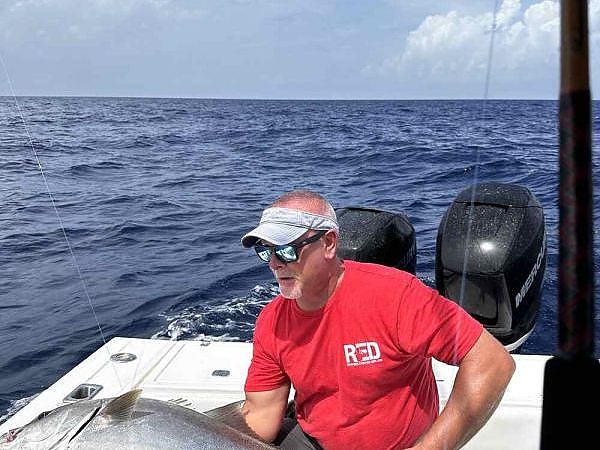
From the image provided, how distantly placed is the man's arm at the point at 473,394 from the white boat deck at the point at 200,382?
822 millimetres

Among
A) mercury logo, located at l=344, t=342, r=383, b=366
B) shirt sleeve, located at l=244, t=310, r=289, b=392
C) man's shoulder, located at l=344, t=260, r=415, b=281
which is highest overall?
man's shoulder, located at l=344, t=260, r=415, b=281

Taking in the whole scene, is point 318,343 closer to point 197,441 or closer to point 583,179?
point 197,441

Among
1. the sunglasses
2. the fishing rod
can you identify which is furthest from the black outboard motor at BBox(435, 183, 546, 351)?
the fishing rod

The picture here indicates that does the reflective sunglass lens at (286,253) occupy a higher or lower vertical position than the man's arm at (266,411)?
higher

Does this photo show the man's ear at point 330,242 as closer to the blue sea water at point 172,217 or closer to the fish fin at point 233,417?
the blue sea water at point 172,217

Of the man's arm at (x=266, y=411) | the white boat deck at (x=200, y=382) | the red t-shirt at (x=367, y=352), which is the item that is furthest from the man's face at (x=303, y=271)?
the white boat deck at (x=200, y=382)

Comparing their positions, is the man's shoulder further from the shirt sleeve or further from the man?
the shirt sleeve

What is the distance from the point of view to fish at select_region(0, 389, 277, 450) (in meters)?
2.46

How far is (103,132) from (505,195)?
2913 centimetres

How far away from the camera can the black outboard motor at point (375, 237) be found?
4.60 metres

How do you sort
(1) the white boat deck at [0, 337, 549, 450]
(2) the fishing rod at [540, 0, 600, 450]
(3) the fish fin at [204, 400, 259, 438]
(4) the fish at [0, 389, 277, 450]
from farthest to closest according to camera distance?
1. (1) the white boat deck at [0, 337, 549, 450]
2. (3) the fish fin at [204, 400, 259, 438]
3. (4) the fish at [0, 389, 277, 450]
4. (2) the fishing rod at [540, 0, 600, 450]

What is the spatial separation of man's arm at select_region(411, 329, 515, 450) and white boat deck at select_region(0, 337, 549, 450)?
0.82m

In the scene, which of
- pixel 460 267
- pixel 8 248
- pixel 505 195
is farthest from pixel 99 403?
pixel 8 248

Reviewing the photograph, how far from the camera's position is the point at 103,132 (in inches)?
1251
